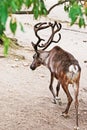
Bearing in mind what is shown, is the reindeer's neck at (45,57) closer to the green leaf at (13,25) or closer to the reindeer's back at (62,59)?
the reindeer's back at (62,59)

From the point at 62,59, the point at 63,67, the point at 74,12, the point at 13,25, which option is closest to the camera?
the point at 13,25

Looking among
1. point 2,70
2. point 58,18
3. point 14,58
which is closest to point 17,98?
point 2,70

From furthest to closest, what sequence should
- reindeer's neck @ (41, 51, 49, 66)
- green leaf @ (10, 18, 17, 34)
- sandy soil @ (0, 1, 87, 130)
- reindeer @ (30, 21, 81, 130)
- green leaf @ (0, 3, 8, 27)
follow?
reindeer's neck @ (41, 51, 49, 66) < reindeer @ (30, 21, 81, 130) < sandy soil @ (0, 1, 87, 130) < green leaf @ (10, 18, 17, 34) < green leaf @ (0, 3, 8, 27)

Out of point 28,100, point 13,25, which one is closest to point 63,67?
point 28,100

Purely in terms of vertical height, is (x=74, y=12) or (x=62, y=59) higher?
(x=74, y=12)

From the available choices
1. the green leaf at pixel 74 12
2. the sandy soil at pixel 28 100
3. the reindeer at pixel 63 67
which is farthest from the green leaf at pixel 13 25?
the reindeer at pixel 63 67

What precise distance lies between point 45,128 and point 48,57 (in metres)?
1.49

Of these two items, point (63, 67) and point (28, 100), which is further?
point (28, 100)

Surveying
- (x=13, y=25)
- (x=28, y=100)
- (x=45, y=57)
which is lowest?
(x=28, y=100)

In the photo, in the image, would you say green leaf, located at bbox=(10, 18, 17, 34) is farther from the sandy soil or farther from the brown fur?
the brown fur

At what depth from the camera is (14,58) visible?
32.2ft

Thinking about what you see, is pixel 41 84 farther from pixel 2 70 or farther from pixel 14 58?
pixel 14 58

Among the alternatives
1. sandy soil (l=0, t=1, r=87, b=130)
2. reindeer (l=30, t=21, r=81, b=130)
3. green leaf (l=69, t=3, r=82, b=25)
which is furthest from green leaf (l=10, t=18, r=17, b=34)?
reindeer (l=30, t=21, r=81, b=130)

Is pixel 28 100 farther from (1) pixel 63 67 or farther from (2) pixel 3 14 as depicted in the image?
(2) pixel 3 14
